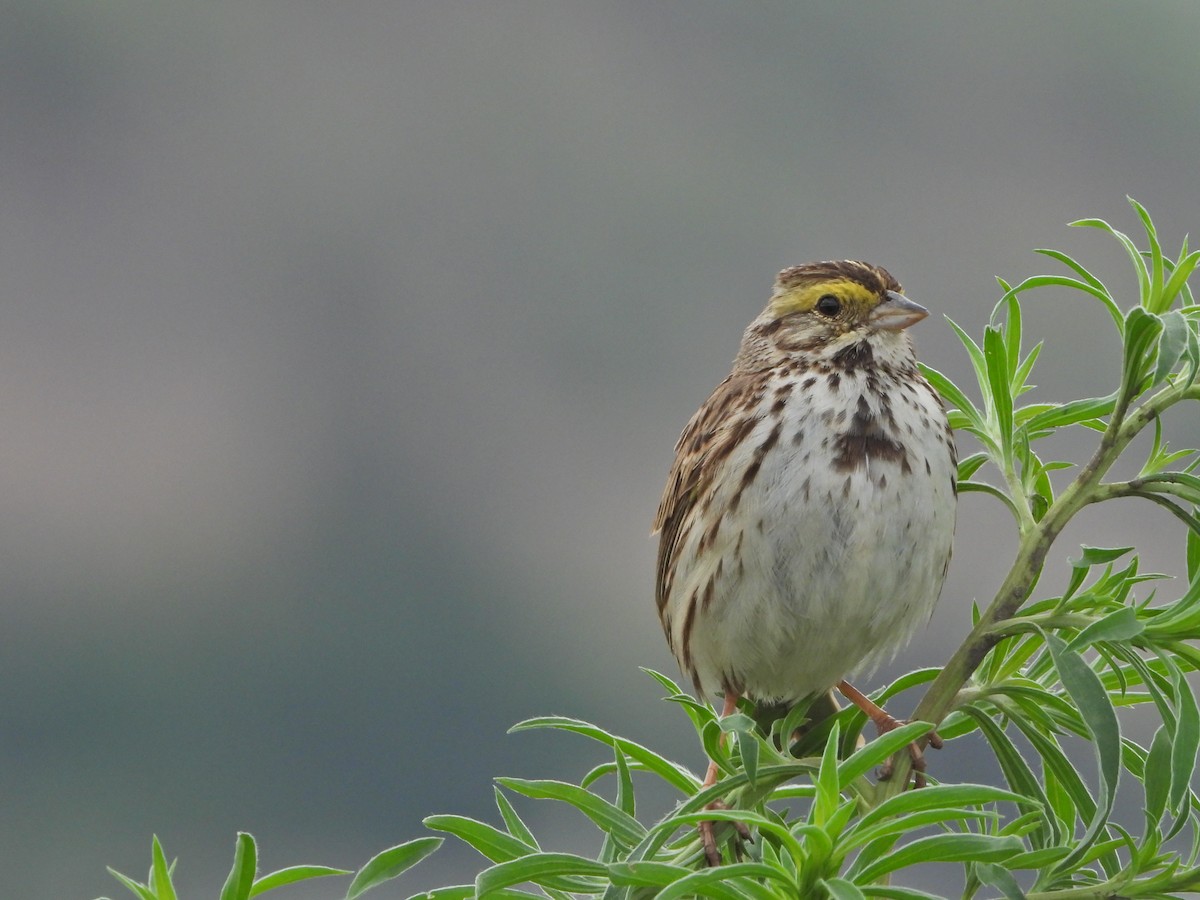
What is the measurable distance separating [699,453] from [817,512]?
1.36ft

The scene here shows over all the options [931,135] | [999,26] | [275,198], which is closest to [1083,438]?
[931,135]

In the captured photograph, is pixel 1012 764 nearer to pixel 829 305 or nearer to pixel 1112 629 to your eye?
pixel 1112 629

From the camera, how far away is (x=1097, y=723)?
1.36 metres

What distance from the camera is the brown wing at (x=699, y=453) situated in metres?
3.02

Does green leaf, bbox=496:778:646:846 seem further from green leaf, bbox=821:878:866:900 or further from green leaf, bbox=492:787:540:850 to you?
green leaf, bbox=821:878:866:900

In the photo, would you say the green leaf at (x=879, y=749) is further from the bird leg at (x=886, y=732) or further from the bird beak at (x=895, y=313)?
the bird beak at (x=895, y=313)

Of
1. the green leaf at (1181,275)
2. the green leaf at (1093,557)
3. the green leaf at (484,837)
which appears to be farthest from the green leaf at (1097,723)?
the green leaf at (1181,275)

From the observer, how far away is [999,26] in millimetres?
122688

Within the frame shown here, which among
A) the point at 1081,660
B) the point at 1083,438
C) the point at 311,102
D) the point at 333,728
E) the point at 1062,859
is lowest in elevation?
the point at 333,728

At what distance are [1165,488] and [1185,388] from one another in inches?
5.4

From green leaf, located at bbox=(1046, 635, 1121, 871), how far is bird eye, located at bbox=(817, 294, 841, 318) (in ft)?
6.08

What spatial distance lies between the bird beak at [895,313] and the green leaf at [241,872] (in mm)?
1959

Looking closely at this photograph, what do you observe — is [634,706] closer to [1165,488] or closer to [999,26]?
[999,26]


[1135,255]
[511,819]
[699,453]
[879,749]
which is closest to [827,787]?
[879,749]
